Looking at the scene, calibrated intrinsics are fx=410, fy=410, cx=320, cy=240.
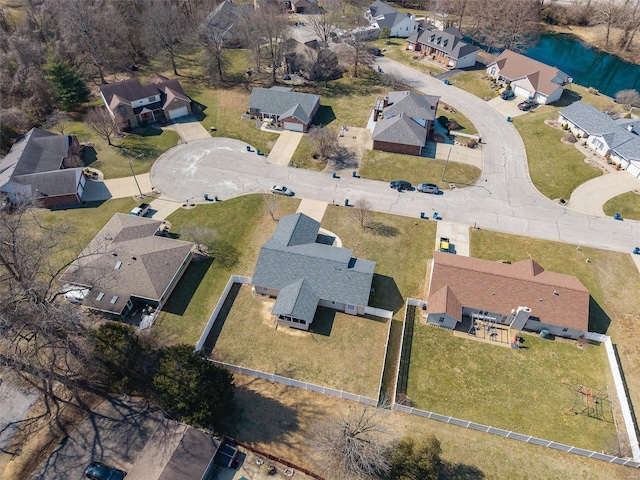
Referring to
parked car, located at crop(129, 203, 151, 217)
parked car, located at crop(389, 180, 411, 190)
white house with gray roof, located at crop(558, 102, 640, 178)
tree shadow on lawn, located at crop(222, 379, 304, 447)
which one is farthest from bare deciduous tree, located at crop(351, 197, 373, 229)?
white house with gray roof, located at crop(558, 102, 640, 178)

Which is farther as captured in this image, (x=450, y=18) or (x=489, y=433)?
(x=450, y=18)

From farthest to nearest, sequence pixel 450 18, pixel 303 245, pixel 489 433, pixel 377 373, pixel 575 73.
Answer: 1. pixel 450 18
2. pixel 575 73
3. pixel 303 245
4. pixel 377 373
5. pixel 489 433

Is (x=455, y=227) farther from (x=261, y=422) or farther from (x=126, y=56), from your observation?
(x=126, y=56)

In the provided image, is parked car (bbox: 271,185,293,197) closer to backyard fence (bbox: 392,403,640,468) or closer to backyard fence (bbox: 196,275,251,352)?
backyard fence (bbox: 196,275,251,352)

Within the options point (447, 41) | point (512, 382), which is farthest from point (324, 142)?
point (447, 41)

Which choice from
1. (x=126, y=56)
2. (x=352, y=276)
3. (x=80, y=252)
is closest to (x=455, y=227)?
(x=352, y=276)

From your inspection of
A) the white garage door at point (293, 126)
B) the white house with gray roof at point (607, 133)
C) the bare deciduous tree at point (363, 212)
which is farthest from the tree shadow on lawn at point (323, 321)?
the white house with gray roof at point (607, 133)
